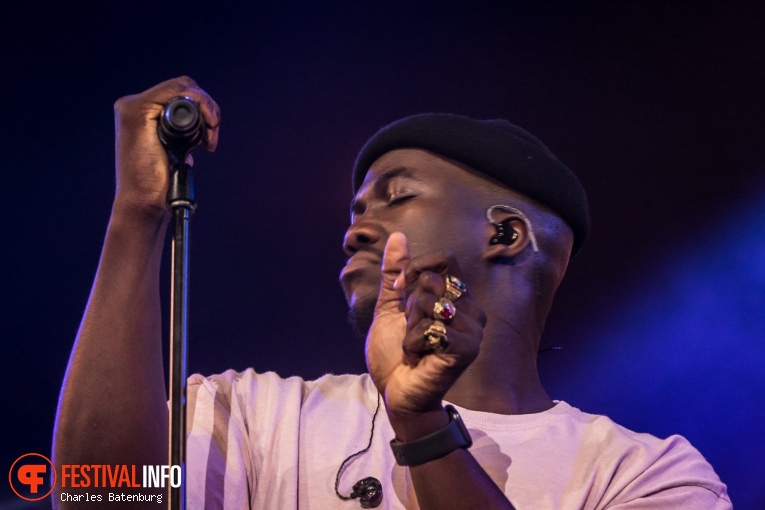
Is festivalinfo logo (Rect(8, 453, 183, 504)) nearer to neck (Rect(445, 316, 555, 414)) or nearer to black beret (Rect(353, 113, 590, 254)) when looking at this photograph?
neck (Rect(445, 316, 555, 414))

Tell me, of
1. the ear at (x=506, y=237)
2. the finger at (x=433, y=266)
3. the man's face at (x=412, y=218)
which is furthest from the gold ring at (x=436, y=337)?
the ear at (x=506, y=237)

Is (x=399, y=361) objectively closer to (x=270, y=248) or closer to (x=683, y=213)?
(x=270, y=248)

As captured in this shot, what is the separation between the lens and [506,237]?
2.53 meters

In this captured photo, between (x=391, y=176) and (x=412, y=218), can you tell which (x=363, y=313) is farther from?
(x=391, y=176)

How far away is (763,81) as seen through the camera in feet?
12.4

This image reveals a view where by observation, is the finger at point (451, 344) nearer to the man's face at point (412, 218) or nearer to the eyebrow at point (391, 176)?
the man's face at point (412, 218)

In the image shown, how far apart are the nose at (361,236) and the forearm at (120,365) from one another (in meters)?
0.75

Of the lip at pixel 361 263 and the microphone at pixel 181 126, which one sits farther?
the lip at pixel 361 263

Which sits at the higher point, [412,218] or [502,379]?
[412,218]

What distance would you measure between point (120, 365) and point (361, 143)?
218cm

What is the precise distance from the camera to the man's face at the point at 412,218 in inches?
95.3

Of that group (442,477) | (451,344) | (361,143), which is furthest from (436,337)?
(361,143)

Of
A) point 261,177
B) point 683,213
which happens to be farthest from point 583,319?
point 261,177

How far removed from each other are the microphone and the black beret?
3.74 ft
